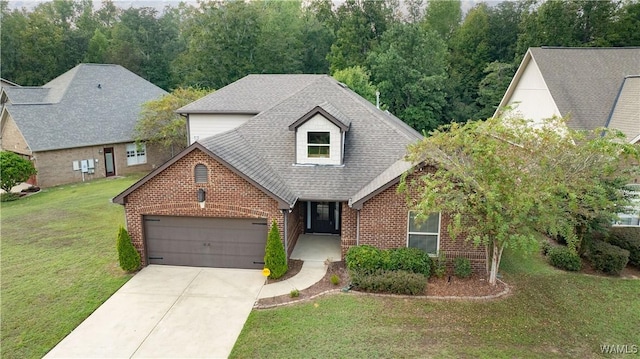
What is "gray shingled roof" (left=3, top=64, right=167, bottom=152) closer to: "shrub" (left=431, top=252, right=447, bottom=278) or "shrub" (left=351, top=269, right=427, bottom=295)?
"shrub" (left=351, top=269, right=427, bottom=295)

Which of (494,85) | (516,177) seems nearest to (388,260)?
(516,177)

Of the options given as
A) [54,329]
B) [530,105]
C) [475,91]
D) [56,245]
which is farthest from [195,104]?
[475,91]

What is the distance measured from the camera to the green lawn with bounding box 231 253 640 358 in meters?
9.28

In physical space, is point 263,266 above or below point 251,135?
below

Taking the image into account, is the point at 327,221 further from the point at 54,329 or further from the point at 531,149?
the point at 54,329

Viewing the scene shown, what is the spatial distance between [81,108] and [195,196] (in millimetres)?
21386

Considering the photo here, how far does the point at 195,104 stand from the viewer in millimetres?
22219

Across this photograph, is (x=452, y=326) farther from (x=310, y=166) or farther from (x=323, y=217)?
(x=323, y=217)

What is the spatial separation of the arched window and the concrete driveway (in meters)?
2.99

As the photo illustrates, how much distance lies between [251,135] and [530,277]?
10.9 meters

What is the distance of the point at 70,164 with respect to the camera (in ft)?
89.7

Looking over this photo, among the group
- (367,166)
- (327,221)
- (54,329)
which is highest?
(367,166)

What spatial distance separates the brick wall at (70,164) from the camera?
26.1 meters

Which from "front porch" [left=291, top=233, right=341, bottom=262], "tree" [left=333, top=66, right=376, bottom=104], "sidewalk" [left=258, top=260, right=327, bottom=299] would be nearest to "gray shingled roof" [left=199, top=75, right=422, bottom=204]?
"front porch" [left=291, top=233, right=341, bottom=262]
